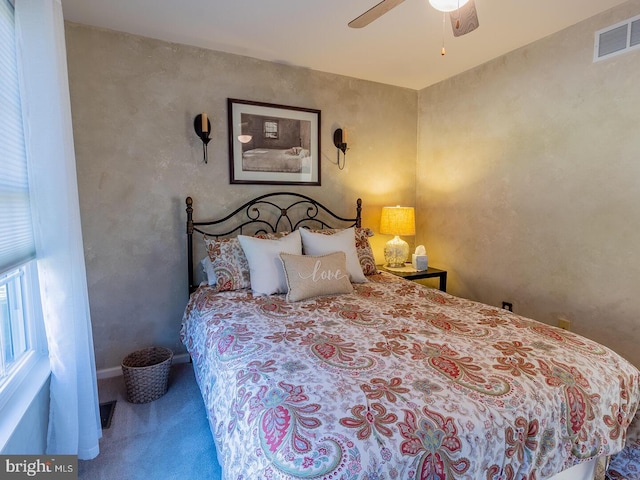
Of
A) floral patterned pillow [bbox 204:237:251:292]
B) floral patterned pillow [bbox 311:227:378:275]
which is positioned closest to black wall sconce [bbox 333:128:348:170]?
floral patterned pillow [bbox 311:227:378:275]

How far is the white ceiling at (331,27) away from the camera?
2.09m

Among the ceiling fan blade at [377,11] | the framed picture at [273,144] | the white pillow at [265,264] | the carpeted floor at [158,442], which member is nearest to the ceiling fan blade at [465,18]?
the ceiling fan blade at [377,11]

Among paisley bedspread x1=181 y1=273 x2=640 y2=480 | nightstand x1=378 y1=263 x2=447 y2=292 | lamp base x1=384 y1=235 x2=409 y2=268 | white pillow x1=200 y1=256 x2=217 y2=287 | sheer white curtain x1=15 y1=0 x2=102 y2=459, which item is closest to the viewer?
paisley bedspread x1=181 y1=273 x2=640 y2=480

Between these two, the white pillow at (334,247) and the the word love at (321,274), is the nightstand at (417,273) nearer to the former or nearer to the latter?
the white pillow at (334,247)

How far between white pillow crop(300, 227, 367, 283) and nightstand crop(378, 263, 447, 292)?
61 centimetres

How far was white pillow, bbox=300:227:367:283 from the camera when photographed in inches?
101

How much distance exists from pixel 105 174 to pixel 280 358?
1.97 meters

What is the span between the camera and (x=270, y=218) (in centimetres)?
303

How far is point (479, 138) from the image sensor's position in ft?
10.0

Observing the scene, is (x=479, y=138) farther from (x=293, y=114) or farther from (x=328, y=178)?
(x=293, y=114)

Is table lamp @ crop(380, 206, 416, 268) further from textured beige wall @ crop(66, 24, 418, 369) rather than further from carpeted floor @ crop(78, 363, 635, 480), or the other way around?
carpeted floor @ crop(78, 363, 635, 480)

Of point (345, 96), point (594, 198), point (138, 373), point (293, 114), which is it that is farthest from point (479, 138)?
point (138, 373)

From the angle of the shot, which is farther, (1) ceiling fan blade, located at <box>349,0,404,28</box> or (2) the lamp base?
(2) the lamp base

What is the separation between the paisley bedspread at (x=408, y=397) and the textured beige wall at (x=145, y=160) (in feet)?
3.52
